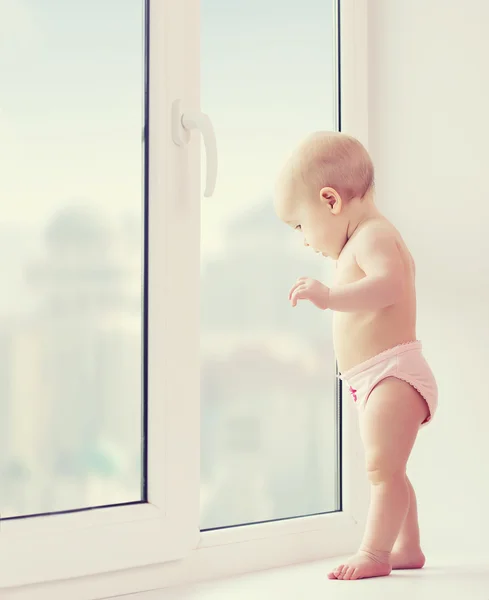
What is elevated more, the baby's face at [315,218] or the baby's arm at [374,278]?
the baby's face at [315,218]

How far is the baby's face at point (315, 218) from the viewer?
1068mm

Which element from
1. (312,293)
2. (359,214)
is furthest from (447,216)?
(312,293)

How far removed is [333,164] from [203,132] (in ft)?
0.58

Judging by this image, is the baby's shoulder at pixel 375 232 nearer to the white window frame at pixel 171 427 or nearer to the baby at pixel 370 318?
the baby at pixel 370 318

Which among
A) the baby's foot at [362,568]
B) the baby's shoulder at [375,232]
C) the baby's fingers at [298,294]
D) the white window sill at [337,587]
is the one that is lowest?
the white window sill at [337,587]

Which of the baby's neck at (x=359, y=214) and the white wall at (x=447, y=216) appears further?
the white wall at (x=447, y=216)

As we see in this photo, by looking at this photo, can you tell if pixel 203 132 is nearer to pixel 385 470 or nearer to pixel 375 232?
pixel 375 232

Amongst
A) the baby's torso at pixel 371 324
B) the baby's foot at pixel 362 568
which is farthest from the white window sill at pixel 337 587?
the baby's torso at pixel 371 324

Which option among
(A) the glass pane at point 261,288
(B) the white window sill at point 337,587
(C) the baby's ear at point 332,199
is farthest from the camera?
(A) the glass pane at point 261,288

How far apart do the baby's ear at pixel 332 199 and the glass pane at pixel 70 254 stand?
0.24m

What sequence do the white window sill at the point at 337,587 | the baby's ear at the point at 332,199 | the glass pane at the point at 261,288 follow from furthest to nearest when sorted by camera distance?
the glass pane at the point at 261,288 → the baby's ear at the point at 332,199 → the white window sill at the point at 337,587

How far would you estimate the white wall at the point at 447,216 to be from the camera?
3.92 ft

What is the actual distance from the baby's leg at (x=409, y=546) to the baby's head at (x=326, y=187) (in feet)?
1.15

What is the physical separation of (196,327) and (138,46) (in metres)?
0.38
